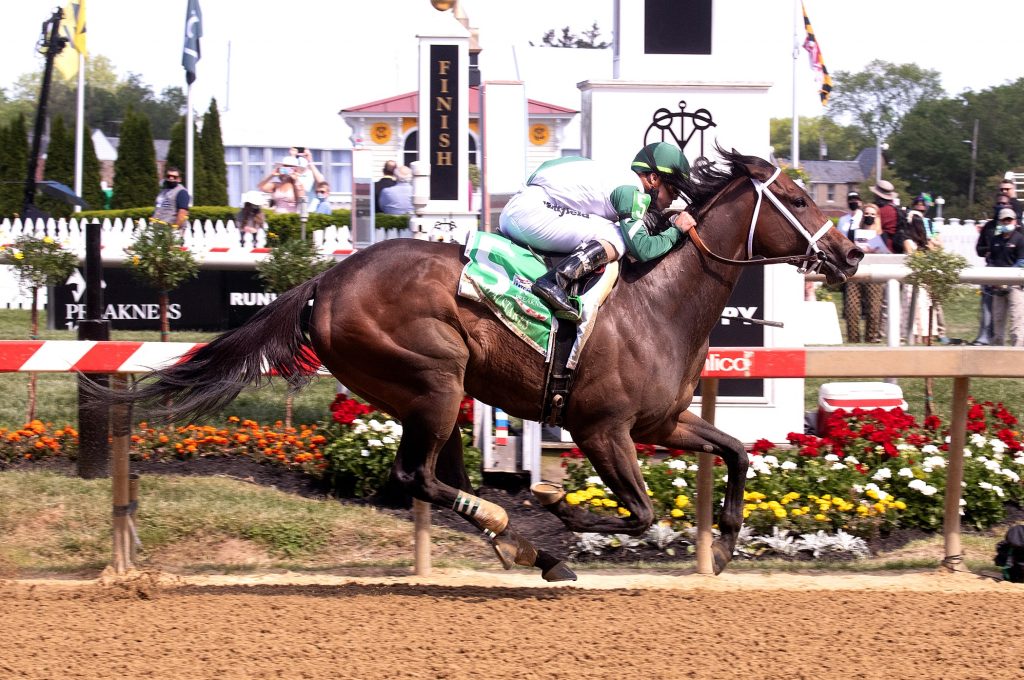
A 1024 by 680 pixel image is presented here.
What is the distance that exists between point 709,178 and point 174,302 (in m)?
8.44

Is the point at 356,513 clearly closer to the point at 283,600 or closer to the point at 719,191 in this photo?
the point at 283,600

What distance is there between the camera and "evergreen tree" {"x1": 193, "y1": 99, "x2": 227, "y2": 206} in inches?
1156

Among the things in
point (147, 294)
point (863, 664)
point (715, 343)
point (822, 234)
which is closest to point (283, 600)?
point (863, 664)

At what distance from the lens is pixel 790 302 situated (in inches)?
326

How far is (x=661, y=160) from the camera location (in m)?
5.30

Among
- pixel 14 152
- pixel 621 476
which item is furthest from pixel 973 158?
pixel 621 476

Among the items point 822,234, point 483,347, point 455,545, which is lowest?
point 455,545

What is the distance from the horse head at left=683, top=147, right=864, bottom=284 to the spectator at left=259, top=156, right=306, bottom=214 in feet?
34.7

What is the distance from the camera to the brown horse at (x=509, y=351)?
4934 mm

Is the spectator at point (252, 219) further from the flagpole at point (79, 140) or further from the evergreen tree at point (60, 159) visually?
the evergreen tree at point (60, 159)

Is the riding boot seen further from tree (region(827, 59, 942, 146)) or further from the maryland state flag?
tree (region(827, 59, 942, 146))

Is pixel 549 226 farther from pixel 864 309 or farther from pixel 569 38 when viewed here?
pixel 569 38

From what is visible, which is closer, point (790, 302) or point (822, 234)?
point (822, 234)

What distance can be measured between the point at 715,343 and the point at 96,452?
4.14 meters
